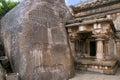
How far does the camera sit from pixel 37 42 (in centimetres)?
690

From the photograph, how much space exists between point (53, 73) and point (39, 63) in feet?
2.60

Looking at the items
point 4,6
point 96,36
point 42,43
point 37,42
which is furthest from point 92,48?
point 4,6

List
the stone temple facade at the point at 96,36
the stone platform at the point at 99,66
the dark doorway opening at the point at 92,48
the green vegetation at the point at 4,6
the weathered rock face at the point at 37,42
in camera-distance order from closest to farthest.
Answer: the weathered rock face at the point at 37,42, the stone platform at the point at 99,66, the stone temple facade at the point at 96,36, the green vegetation at the point at 4,6, the dark doorway opening at the point at 92,48

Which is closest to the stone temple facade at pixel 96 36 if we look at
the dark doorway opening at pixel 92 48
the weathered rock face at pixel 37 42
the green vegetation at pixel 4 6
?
the dark doorway opening at pixel 92 48

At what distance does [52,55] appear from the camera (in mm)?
7035

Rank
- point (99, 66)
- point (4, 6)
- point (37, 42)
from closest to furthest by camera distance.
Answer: point (37, 42) < point (99, 66) < point (4, 6)

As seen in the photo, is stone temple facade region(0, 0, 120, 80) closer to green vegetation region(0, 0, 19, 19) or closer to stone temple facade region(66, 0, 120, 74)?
stone temple facade region(66, 0, 120, 74)

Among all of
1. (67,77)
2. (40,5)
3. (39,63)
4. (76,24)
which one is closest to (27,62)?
(39,63)

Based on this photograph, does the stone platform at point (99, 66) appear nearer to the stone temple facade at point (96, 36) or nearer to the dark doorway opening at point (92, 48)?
the stone temple facade at point (96, 36)

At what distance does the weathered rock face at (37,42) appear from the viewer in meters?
6.48

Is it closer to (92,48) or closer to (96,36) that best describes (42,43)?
(96,36)

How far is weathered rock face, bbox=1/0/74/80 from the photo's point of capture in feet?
21.3

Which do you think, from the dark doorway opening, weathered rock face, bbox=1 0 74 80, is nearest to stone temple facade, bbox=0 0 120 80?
weathered rock face, bbox=1 0 74 80

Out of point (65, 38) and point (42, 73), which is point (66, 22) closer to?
point (65, 38)
